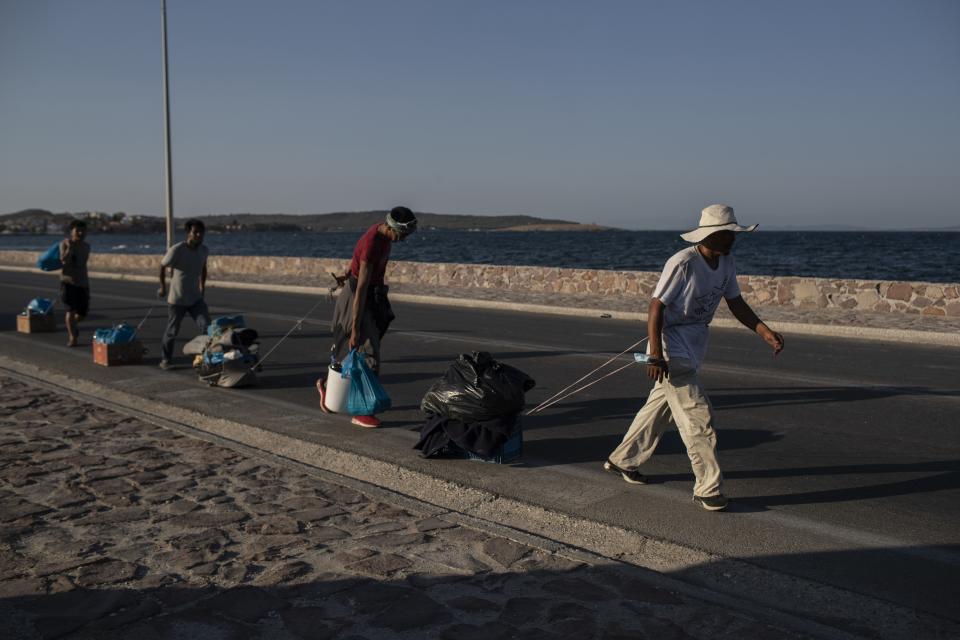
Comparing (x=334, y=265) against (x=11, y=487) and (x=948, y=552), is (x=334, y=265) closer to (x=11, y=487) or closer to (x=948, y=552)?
(x=11, y=487)

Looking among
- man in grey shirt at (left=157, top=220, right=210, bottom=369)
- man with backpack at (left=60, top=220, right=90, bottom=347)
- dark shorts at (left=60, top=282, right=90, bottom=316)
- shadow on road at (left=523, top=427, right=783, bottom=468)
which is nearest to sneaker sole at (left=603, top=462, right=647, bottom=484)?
shadow on road at (left=523, top=427, right=783, bottom=468)

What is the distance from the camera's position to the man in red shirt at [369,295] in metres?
7.22

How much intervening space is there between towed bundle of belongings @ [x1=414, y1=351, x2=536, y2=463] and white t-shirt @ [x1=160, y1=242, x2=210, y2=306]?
4.83m

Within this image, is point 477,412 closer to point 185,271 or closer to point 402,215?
point 402,215

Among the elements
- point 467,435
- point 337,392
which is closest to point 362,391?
point 337,392

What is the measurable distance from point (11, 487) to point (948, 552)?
5.44 m

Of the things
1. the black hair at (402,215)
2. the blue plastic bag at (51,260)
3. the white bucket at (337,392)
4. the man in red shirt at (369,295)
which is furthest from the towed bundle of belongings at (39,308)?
A: the black hair at (402,215)

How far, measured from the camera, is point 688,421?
5219mm

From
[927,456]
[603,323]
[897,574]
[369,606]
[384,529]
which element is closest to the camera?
[369,606]

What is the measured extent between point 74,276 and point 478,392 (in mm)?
8227

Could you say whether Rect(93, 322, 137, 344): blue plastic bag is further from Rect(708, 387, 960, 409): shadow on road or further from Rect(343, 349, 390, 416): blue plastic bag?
Rect(708, 387, 960, 409): shadow on road

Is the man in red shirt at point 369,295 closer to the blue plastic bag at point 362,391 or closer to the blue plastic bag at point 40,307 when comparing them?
the blue plastic bag at point 362,391

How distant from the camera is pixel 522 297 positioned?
70.3ft

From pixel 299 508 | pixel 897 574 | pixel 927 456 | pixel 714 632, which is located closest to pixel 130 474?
pixel 299 508
